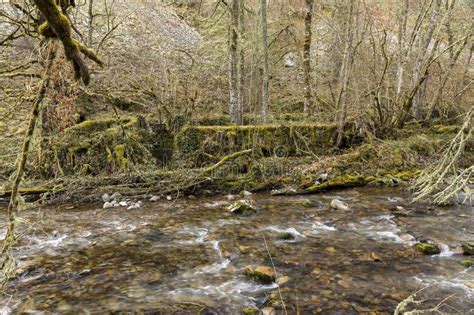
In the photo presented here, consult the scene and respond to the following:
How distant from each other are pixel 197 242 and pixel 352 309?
3.09 m

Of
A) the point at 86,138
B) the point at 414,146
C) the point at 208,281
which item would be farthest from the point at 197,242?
the point at 414,146

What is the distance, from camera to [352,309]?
435 centimetres

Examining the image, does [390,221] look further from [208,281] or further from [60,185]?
[60,185]

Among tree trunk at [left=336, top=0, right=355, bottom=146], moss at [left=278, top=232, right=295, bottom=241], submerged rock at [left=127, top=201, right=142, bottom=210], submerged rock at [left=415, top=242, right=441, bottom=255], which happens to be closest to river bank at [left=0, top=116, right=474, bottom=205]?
submerged rock at [left=127, top=201, right=142, bottom=210]

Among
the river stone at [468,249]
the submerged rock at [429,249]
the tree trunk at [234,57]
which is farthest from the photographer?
the tree trunk at [234,57]

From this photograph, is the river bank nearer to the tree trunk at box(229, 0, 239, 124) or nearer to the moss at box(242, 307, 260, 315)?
the tree trunk at box(229, 0, 239, 124)

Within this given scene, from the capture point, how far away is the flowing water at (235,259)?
15.0 feet

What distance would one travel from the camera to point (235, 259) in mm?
5824

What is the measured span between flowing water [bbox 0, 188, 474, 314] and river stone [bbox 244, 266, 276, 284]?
0.12 meters

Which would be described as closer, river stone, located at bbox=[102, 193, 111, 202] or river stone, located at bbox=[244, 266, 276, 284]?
river stone, located at bbox=[244, 266, 276, 284]

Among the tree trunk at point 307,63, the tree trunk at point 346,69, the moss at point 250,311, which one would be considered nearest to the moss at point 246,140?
the tree trunk at point 346,69

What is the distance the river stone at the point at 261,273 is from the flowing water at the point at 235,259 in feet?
0.40

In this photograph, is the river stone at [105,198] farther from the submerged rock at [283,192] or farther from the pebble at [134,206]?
the submerged rock at [283,192]

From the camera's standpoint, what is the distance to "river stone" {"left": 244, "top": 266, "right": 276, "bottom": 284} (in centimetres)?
508
